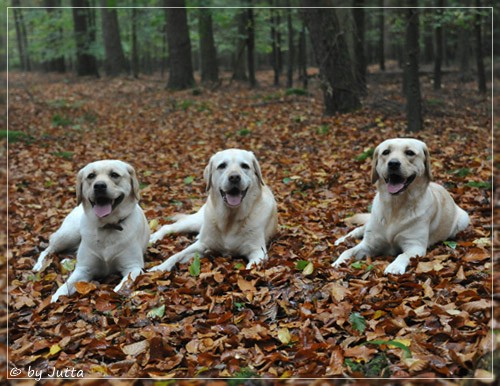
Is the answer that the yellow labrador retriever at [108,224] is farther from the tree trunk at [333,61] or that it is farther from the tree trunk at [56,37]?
the tree trunk at [56,37]

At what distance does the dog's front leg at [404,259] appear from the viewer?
4348 millimetres

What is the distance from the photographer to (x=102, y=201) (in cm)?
477

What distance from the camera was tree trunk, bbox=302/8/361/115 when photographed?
11.9 m

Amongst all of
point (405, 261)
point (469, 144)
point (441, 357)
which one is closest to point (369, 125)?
point (469, 144)

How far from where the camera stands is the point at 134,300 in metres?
4.29

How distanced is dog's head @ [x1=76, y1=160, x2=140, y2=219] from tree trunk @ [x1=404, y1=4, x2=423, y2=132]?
260 inches

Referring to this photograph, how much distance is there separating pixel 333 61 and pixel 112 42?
15.3 m

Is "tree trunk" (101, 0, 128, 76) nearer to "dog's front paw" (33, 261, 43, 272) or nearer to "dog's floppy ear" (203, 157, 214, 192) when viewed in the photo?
"dog's front paw" (33, 261, 43, 272)

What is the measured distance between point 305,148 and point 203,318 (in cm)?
682

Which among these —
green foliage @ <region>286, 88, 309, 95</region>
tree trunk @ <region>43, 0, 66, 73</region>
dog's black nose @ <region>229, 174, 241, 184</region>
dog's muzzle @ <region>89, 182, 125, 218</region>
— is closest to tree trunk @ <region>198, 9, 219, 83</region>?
green foliage @ <region>286, 88, 309, 95</region>

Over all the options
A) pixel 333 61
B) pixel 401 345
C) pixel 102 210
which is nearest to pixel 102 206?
pixel 102 210

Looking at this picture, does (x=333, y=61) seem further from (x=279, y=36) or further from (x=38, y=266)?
(x=279, y=36)

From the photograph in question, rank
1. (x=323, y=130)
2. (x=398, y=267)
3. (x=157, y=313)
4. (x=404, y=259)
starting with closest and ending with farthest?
(x=157, y=313), (x=398, y=267), (x=404, y=259), (x=323, y=130)

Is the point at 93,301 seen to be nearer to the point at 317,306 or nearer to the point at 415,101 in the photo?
the point at 317,306
